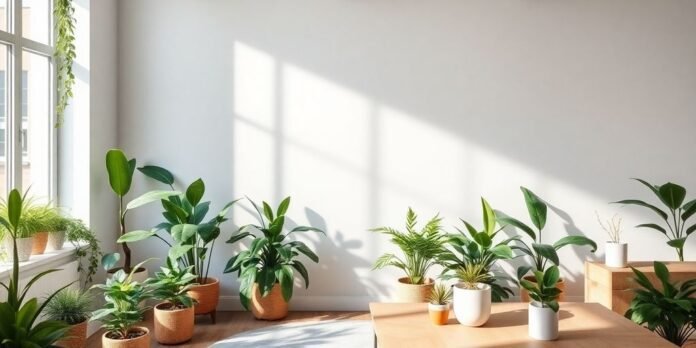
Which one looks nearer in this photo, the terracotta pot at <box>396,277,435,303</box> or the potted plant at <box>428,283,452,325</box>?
the potted plant at <box>428,283,452,325</box>

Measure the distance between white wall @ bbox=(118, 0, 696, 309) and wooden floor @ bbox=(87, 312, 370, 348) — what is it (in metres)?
0.15

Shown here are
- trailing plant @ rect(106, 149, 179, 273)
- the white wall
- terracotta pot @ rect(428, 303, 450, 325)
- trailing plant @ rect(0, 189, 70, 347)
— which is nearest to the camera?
trailing plant @ rect(0, 189, 70, 347)

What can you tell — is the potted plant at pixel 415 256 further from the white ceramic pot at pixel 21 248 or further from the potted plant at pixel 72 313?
the white ceramic pot at pixel 21 248

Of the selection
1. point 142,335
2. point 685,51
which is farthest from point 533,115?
point 142,335

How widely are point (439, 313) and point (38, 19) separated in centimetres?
315

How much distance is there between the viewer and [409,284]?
3.81 m

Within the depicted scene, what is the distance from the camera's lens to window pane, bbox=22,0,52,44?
11.4ft

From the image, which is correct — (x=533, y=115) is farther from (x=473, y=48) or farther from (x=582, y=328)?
(x=582, y=328)

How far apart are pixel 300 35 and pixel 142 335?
2.36 meters

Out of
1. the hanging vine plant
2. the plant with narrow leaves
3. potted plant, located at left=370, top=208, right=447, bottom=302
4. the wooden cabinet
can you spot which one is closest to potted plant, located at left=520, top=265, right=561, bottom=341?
the plant with narrow leaves

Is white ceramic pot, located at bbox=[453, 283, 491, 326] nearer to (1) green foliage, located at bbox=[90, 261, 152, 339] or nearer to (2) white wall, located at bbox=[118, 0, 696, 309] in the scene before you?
(1) green foliage, located at bbox=[90, 261, 152, 339]

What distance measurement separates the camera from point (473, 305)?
2230 mm

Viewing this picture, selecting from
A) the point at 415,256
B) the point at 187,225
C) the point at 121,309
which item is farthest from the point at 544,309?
the point at 187,225

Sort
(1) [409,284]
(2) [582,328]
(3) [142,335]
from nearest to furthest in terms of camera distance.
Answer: (2) [582,328], (3) [142,335], (1) [409,284]
